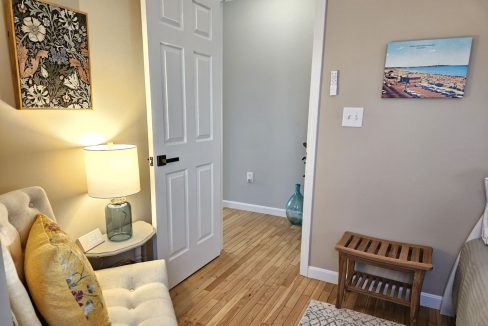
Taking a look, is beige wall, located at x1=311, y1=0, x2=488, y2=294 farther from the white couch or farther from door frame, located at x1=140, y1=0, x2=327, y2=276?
the white couch

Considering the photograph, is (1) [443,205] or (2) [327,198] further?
(2) [327,198]

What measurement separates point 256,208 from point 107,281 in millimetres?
2471

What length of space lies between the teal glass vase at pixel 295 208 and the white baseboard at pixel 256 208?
0.30m

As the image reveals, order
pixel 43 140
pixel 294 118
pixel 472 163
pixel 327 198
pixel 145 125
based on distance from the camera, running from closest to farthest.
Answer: pixel 43 140
pixel 472 163
pixel 145 125
pixel 327 198
pixel 294 118

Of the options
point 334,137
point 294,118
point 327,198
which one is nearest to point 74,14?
point 334,137

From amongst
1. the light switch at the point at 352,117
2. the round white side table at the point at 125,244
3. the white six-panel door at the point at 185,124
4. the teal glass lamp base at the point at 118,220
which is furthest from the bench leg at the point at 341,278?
the teal glass lamp base at the point at 118,220

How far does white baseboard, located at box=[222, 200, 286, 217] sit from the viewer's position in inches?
145

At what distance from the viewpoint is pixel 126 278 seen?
5.01ft

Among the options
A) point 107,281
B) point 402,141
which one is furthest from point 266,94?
point 107,281

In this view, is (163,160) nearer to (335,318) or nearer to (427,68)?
(335,318)

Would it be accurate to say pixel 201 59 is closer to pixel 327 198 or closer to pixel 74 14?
pixel 74 14

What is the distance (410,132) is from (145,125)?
1741mm

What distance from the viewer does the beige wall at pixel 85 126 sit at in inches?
54.4

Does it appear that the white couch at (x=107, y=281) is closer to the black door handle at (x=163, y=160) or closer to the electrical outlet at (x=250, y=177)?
the black door handle at (x=163, y=160)
